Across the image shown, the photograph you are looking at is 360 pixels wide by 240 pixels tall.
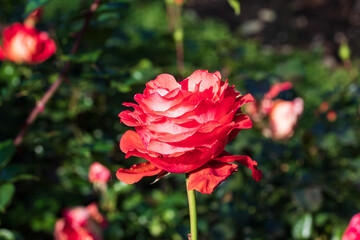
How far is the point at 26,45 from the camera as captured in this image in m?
1.27

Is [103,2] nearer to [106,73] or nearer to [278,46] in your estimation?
[106,73]

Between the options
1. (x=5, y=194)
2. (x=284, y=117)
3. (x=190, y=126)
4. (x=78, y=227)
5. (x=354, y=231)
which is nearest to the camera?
(x=190, y=126)

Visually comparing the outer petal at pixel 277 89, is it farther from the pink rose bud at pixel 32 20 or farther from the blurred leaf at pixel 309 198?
the pink rose bud at pixel 32 20

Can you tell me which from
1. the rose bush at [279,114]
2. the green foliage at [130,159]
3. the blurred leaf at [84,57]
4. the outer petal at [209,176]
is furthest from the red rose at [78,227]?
the outer petal at [209,176]

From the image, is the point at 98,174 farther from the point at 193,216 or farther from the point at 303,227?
the point at 193,216

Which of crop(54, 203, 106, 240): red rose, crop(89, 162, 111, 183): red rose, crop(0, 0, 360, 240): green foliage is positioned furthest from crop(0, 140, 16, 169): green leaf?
crop(89, 162, 111, 183): red rose

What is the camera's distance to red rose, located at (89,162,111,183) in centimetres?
129

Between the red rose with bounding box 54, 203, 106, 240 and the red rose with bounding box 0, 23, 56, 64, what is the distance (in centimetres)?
45

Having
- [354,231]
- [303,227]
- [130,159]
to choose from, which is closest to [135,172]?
[354,231]

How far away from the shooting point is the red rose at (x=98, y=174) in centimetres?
129

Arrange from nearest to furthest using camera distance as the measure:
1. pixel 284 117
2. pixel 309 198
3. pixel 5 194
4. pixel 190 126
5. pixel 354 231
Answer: pixel 190 126 < pixel 354 231 < pixel 5 194 < pixel 309 198 < pixel 284 117

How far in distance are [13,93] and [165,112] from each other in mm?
534

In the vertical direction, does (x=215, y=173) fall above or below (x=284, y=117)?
above

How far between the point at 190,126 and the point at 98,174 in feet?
2.75
